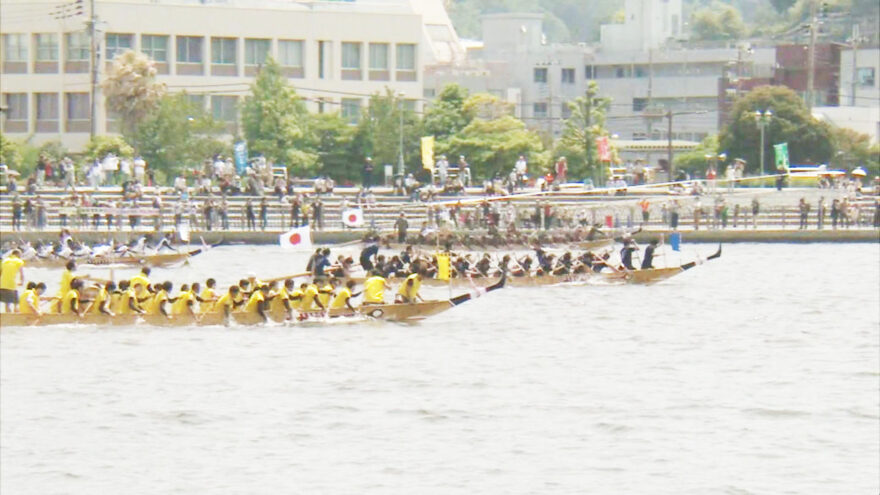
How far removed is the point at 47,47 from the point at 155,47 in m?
5.27

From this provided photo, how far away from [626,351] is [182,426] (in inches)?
523

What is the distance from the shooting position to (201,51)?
98938mm


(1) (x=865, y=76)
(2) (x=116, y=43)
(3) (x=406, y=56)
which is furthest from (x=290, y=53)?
(1) (x=865, y=76)

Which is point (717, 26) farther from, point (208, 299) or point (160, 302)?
point (160, 302)

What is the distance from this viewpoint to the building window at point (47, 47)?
96688mm

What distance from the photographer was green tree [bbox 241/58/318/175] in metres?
87.2

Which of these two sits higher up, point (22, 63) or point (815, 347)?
point (22, 63)

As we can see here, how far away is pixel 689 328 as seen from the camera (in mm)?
48375

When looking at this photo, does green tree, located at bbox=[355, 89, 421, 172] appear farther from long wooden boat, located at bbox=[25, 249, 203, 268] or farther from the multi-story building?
long wooden boat, located at bbox=[25, 249, 203, 268]

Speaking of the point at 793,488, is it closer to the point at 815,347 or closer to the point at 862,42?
the point at 815,347

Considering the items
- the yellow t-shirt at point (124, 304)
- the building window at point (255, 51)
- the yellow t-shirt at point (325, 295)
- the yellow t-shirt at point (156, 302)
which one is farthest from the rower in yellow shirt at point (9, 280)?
the building window at point (255, 51)

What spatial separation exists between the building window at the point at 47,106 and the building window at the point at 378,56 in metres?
16.8

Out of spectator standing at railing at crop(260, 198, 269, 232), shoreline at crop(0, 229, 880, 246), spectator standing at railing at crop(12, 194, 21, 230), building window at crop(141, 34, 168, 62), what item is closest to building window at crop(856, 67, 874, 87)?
shoreline at crop(0, 229, 880, 246)

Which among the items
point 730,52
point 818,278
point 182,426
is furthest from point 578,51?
point 182,426
